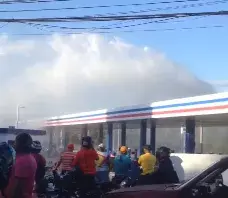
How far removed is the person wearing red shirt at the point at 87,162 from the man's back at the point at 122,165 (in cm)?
217

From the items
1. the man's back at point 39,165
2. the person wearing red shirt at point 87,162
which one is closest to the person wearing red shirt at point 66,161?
the person wearing red shirt at point 87,162

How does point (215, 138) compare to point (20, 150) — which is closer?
point (20, 150)

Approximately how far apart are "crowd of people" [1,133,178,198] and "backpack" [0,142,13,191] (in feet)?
0.26

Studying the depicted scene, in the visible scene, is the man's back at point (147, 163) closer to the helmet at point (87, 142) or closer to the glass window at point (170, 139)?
the helmet at point (87, 142)

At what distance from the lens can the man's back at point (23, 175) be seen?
5.97 meters

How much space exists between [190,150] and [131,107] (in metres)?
5.67

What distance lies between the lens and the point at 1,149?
21.0 ft

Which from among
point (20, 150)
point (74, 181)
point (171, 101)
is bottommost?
point (74, 181)

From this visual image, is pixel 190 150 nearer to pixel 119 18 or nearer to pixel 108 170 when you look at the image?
pixel 108 170

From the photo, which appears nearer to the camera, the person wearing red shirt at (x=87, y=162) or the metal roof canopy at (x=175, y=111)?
the person wearing red shirt at (x=87, y=162)

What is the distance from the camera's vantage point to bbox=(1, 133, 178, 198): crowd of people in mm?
6012

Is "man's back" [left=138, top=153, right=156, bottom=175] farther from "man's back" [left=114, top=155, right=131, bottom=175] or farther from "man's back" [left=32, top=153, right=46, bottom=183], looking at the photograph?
"man's back" [left=32, top=153, right=46, bottom=183]

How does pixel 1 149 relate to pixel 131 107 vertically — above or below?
below

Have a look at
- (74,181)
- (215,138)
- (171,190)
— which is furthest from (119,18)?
(215,138)
